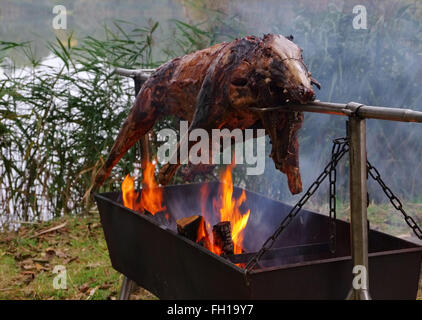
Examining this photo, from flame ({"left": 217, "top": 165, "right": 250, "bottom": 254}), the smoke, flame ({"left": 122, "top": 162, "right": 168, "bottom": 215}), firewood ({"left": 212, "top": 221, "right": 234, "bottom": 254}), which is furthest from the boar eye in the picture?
the smoke

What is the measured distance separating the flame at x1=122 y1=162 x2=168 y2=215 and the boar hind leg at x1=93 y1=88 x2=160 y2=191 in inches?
7.3

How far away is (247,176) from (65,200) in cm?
188

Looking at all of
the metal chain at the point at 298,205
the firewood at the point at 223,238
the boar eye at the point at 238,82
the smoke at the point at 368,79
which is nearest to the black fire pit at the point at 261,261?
the metal chain at the point at 298,205

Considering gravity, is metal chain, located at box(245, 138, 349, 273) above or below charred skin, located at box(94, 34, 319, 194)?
below

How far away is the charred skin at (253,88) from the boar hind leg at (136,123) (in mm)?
317

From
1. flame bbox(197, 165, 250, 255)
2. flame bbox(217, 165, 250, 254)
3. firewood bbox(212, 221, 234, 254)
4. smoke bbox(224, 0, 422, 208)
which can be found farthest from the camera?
smoke bbox(224, 0, 422, 208)

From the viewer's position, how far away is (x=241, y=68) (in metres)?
2.66

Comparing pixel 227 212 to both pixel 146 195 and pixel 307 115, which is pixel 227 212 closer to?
pixel 146 195

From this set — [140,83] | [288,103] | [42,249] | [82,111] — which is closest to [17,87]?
[82,111]

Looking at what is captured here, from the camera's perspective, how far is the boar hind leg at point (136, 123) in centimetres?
330

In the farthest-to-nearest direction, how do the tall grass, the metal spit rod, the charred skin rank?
the tall grass
the charred skin
the metal spit rod

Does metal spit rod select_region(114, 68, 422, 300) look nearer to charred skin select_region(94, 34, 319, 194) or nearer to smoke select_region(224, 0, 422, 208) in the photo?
charred skin select_region(94, 34, 319, 194)

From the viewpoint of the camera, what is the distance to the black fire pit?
2162 millimetres

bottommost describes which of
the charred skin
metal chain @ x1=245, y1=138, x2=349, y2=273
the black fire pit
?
the black fire pit
